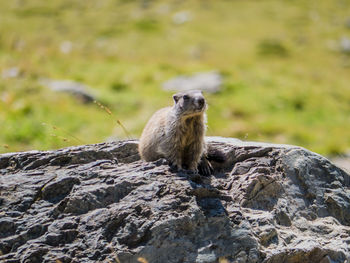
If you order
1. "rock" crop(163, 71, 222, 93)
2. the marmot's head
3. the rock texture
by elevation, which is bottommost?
"rock" crop(163, 71, 222, 93)

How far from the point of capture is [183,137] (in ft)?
18.4

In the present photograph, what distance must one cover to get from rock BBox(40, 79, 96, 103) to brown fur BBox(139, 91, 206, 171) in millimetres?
7155

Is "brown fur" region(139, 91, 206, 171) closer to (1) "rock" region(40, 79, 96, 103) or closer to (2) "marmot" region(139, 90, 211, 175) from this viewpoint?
(2) "marmot" region(139, 90, 211, 175)

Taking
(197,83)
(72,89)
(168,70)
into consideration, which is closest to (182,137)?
(72,89)

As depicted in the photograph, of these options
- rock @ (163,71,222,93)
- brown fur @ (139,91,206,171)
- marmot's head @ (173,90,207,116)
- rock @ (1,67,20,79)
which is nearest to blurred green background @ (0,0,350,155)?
rock @ (1,67,20,79)

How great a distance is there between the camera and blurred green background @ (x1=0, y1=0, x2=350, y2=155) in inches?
440

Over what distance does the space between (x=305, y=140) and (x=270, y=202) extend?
8220 mm

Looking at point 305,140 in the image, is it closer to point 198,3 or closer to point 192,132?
point 192,132

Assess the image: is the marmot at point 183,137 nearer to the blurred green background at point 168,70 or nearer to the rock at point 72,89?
the blurred green background at point 168,70

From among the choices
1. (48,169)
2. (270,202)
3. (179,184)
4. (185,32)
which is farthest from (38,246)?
(185,32)

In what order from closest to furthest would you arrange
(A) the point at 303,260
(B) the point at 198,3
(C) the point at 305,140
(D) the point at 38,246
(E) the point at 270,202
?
(D) the point at 38,246 < (A) the point at 303,260 < (E) the point at 270,202 < (C) the point at 305,140 < (B) the point at 198,3

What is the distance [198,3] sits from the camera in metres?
43.9

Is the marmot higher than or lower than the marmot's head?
lower

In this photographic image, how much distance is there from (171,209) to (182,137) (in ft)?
5.58
